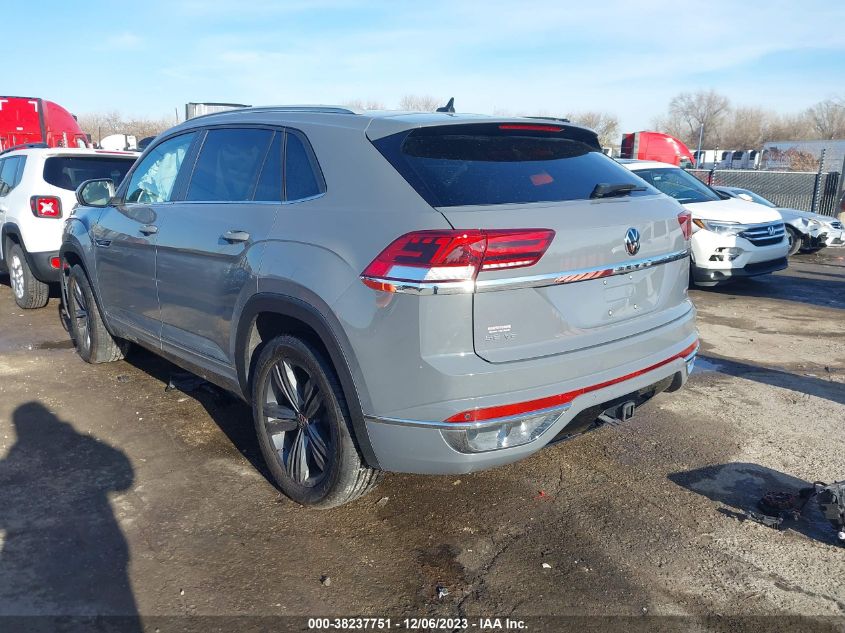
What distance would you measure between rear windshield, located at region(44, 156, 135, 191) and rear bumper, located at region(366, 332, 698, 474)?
5.90 m

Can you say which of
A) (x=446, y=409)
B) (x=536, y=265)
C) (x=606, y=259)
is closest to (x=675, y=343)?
(x=606, y=259)

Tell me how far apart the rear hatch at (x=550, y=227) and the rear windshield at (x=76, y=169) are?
5627 mm

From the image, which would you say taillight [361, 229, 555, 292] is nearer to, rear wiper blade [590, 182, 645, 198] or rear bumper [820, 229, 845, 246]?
rear wiper blade [590, 182, 645, 198]

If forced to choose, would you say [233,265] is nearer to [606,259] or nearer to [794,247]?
[606,259]

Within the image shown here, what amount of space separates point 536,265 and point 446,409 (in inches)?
26.0

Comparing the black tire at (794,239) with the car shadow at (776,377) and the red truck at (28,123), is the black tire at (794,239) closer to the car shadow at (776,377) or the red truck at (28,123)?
the car shadow at (776,377)

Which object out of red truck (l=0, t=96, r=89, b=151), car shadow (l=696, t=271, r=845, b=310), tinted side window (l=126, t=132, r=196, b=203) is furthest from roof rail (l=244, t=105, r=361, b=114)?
red truck (l=0, t=96, r=89, b=151)

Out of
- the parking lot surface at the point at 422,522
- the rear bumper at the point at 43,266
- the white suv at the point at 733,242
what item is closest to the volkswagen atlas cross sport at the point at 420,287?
the parking lot surface at the point at 422,522

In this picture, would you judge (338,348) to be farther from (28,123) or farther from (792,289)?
(28,123)

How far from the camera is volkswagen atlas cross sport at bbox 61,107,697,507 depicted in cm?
271

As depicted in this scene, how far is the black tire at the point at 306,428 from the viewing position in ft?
10.2

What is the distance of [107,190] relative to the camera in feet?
17.1

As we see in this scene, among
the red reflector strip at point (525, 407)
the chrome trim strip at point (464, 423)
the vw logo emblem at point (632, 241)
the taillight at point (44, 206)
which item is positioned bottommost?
the chrome trim strip at point (464, 423)

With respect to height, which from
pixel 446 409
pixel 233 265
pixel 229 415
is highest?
pixel 233 265
